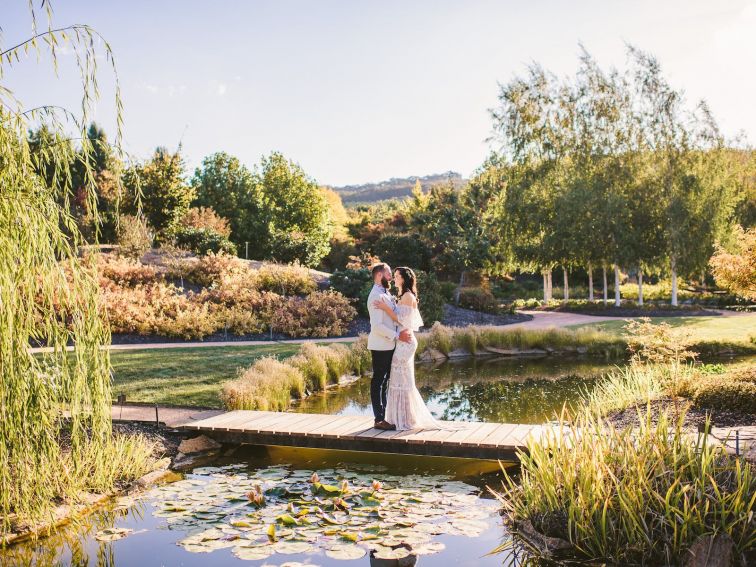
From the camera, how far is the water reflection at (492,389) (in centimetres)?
1001

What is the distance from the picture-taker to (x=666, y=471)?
15.0 ft

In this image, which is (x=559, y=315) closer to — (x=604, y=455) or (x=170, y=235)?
(x=170, y=235)

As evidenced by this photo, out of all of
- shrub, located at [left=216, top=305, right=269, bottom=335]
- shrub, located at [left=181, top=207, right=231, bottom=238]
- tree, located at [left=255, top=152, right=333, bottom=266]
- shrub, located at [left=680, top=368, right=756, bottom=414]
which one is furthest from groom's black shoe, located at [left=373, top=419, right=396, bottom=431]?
tree, located at [left=255, top=152, right=333, bottom=266]

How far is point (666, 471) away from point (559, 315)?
1843 centimetres

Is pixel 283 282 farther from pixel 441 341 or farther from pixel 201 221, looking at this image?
pixel 201 221

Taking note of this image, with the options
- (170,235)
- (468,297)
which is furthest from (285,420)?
(170,235)

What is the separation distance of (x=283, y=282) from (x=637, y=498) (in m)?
15.9

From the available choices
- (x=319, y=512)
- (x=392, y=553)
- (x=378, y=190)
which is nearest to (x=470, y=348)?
(x=319, y=512)

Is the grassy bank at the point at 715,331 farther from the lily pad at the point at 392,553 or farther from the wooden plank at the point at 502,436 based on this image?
the lily pad at the point at 392,553

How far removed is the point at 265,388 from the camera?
32.0 feet

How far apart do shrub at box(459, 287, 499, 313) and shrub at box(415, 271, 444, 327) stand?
11.9 feet

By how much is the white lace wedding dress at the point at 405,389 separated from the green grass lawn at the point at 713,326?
31.4 ft

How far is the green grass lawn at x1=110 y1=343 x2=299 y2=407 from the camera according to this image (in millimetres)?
9945

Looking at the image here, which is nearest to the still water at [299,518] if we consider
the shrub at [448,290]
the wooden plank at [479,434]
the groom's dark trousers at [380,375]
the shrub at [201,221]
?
the wooden plank at [479,434]
